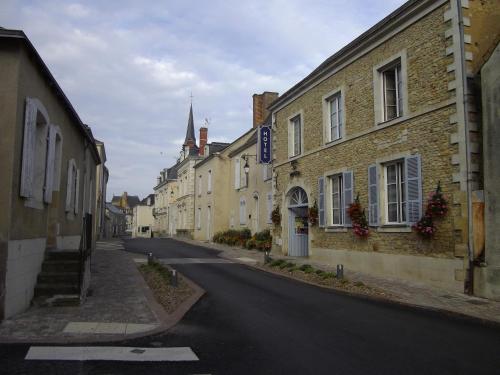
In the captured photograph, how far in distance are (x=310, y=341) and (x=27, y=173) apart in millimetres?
5188

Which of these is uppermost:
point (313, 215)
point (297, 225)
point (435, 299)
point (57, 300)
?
point (313, 215)

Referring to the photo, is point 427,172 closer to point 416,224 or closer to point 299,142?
point 416,224

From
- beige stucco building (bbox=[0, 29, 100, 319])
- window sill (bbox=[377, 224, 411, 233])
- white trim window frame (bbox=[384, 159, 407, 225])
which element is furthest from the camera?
white trim window frame (bbox=[384, 159, 407, 225])

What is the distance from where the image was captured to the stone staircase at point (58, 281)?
334 inches

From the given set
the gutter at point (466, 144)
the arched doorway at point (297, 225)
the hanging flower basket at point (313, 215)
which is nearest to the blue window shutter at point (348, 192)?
the hanging flower basket at point (313, 215)

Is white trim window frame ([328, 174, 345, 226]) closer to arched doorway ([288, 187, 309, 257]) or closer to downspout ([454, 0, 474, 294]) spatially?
arched doorway ([288, 187, 309, 257])

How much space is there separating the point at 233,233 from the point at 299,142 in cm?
1234

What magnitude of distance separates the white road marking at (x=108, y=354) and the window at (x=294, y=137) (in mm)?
13962

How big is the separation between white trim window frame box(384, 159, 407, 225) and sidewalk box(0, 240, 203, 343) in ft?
20.8

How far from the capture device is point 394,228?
1279cm

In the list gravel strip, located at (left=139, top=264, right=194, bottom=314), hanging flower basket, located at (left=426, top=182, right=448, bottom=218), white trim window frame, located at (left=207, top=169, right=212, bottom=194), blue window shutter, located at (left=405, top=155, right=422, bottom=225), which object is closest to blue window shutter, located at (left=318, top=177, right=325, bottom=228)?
blue window shutter, located at (left=405, top=155, right=422, bottom=225)

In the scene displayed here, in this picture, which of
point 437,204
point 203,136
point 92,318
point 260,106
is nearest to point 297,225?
point 437,204

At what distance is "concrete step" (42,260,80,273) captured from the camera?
927 centimetres

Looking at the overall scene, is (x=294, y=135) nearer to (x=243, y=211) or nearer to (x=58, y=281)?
(x=243, y=211)
